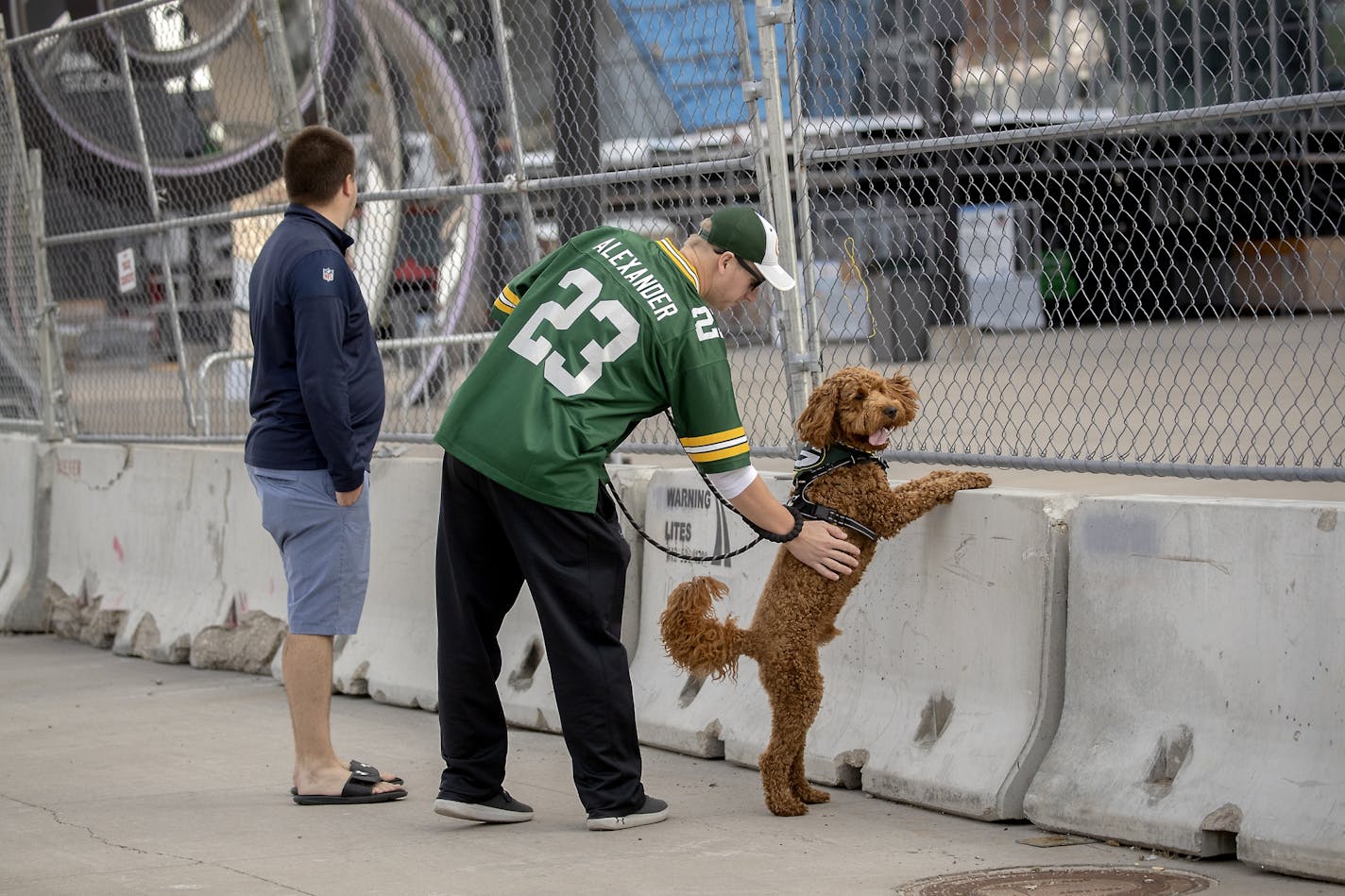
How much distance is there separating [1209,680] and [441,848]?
7.44ft

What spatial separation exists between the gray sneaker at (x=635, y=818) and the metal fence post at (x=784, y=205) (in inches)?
58.3

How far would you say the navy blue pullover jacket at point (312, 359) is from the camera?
5.30 meters

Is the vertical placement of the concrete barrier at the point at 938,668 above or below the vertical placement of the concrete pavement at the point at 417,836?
above

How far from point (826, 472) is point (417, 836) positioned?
1.68m

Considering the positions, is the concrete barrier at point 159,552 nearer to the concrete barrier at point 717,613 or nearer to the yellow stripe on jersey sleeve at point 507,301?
the concrete barrier at point 717,613

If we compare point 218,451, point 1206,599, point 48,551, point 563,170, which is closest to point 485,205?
point 563,170

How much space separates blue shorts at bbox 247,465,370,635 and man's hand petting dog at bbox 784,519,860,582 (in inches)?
64.1

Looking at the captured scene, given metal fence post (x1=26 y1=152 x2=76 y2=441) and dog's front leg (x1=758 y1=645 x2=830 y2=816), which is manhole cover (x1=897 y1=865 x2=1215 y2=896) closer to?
dog's front leg (x1=758 y1=645 x2=830 y2=816)

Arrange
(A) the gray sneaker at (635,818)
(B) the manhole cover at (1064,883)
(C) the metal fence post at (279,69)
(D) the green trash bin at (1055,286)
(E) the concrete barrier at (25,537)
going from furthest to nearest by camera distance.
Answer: (E) the concrete barrier at (25,537) → (C) the metal fence post at (279,69) → (D) the green trash bin at (1055,286) → (A) the gray sneaker at (635,818) → (B) the manhole cover at (1064,883)

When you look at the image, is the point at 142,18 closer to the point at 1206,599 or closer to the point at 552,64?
the point at 552,64

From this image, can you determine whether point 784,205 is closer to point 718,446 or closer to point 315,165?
Result: point 718,446

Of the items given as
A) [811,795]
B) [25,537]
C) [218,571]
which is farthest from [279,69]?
[811,795]

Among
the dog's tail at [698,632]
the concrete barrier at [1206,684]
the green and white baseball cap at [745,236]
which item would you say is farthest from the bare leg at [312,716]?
the concrete barrier at [1206,684]

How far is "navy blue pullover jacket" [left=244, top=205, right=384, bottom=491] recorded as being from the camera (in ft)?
17.4
